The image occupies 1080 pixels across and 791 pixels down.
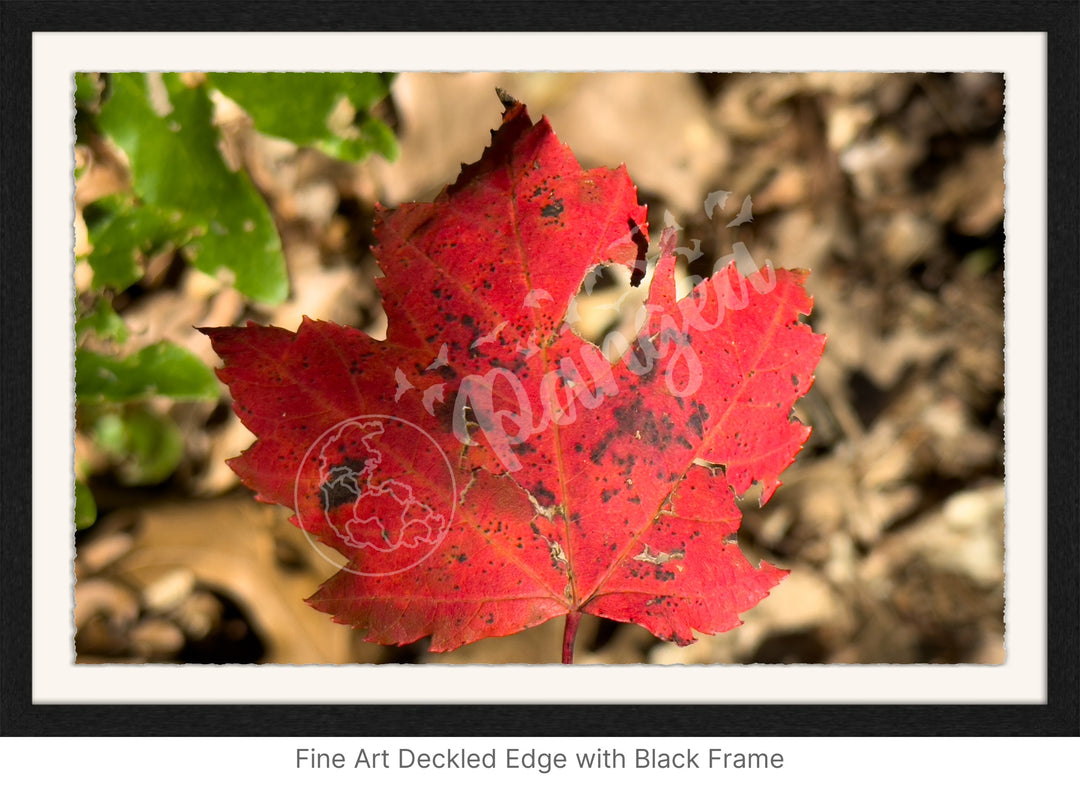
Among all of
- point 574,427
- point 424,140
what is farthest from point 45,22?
point 574,427

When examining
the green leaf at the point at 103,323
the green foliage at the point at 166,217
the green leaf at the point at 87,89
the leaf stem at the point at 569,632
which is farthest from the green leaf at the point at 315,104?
the leaf stem at the point at 569,632

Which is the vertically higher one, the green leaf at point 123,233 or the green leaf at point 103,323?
the green leaf at point 123,233

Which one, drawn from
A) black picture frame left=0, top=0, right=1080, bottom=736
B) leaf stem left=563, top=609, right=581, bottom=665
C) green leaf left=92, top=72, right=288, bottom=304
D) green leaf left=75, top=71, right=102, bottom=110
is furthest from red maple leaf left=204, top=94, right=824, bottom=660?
green leaf left=75, top=71, right=102, bottom=110

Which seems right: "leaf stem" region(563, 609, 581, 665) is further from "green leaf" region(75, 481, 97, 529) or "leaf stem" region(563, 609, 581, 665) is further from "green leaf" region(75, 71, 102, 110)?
"green leaf" region(75, 71, 102, 110)

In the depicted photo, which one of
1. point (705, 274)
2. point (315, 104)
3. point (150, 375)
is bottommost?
point (150, 375)

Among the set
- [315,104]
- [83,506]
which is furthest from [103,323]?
[315,104]

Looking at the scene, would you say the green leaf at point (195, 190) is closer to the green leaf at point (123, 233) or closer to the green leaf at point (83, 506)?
the green leaf at point (123, 233)

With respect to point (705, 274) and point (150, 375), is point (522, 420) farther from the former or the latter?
point (150, 375)
